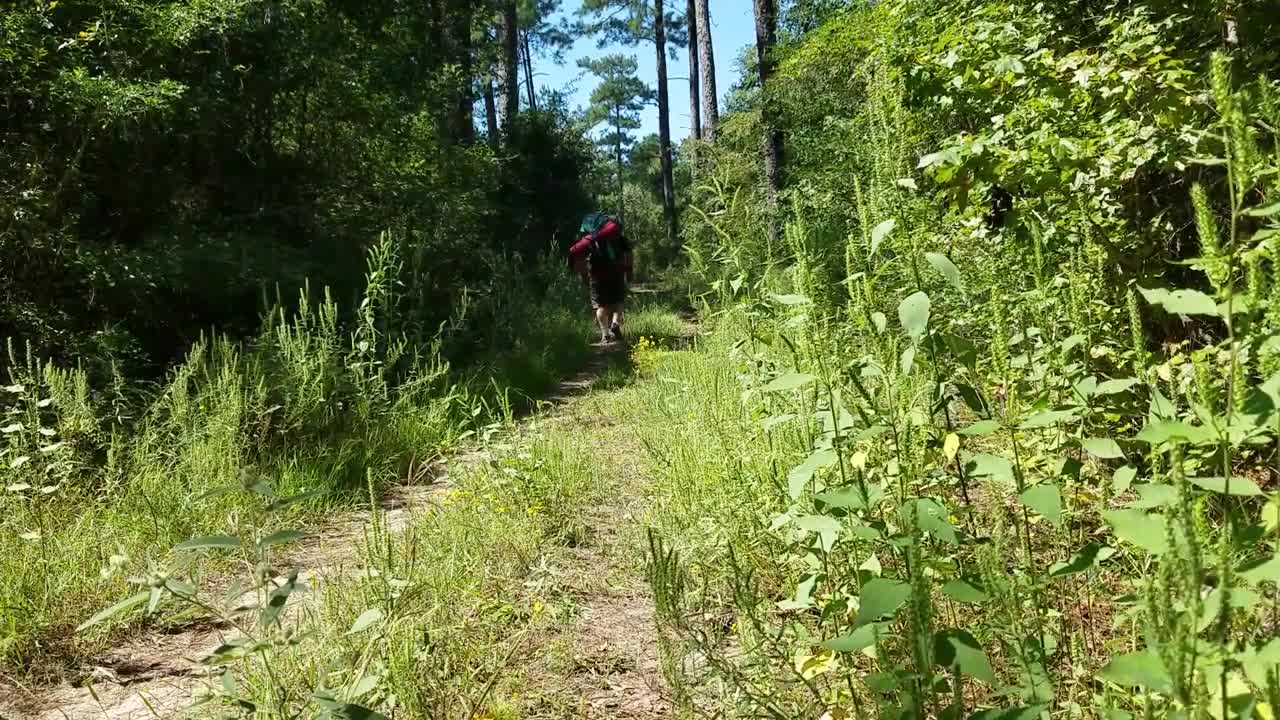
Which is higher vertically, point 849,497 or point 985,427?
point 985,427

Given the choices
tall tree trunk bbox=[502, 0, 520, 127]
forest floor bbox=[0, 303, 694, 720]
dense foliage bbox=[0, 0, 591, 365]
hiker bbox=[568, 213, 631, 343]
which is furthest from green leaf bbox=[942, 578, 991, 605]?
tall tree trunk bbox=[502, 0, 520, 127]

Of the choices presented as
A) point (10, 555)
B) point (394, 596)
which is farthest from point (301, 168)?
point (394, 596)

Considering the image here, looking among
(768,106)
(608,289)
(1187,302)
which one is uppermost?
(768,106)

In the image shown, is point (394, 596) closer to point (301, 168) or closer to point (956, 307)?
point (956, 307)

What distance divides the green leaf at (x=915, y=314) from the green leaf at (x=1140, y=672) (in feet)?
1.88

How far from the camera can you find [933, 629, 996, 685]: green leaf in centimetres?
125

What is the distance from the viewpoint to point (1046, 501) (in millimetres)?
1321

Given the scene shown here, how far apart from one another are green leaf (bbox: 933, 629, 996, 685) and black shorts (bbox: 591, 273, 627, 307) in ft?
27.1

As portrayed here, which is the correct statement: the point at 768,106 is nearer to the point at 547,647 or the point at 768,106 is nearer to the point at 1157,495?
the point at 547,647

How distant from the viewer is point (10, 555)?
8.89 ft

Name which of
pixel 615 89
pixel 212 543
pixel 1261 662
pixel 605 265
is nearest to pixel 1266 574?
pixel 1261 662

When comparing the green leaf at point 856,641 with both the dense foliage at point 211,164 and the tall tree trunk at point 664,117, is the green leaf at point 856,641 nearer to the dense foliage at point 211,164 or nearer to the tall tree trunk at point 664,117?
the dense foliage at point 211,164

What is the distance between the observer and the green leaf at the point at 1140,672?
978 millimetres

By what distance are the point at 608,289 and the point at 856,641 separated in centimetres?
837
